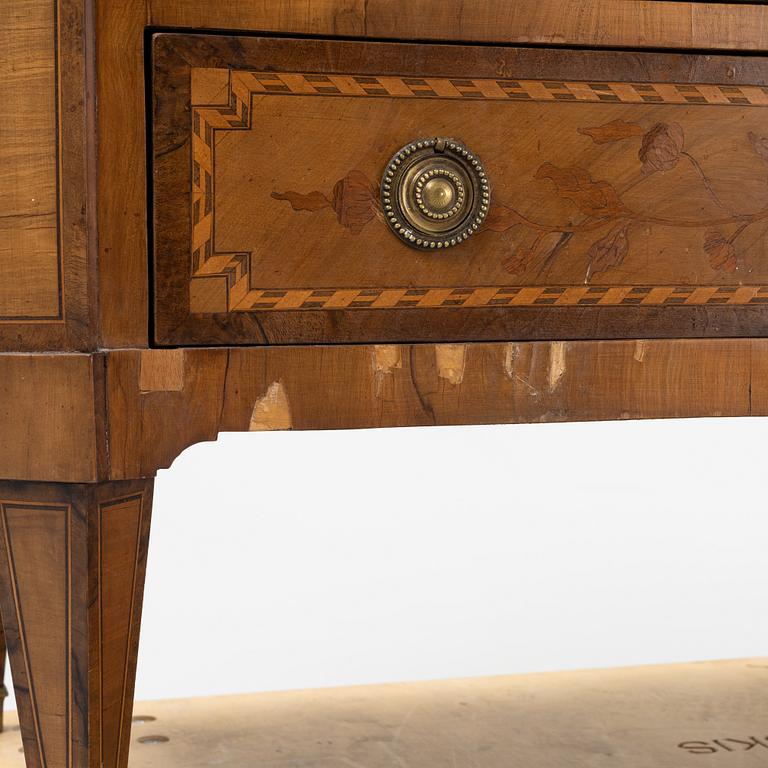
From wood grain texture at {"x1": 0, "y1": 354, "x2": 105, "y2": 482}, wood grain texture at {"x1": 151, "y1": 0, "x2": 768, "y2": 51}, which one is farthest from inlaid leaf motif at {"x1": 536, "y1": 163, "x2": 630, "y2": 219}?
wood grain texture at {"x1": 0, "y1": 354, "x2": 105, "y2": 482}

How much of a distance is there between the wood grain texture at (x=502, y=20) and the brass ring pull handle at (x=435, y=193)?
0.09 m

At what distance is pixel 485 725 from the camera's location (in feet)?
5.19

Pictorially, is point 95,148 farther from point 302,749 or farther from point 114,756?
point 302,749

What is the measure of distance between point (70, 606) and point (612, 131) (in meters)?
0.58

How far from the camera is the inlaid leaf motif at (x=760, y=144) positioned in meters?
1.13

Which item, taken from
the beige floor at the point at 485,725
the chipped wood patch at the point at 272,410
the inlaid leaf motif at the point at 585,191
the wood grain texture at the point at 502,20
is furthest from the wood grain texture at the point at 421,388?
the beige floor at the point at 485,725

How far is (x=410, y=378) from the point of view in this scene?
43.0 inches

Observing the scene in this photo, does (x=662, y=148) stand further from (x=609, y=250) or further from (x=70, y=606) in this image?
(x=70, y=606)

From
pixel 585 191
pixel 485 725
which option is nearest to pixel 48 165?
pixel 585 191

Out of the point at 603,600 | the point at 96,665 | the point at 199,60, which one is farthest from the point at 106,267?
the point at 603,600

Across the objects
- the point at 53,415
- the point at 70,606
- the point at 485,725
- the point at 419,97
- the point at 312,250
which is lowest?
the point at 485,725

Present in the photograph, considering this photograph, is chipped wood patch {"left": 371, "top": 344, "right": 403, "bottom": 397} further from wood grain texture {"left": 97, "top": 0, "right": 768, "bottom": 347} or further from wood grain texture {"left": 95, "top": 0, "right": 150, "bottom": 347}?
wood grain texture {"left": 95, "top": 0, "right": 150, "bottom": 347}

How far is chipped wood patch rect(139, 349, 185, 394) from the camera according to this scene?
1.04 metres

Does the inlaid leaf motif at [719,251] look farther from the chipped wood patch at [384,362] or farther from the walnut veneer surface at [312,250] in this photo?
the chipped wood patch at [384,362]
